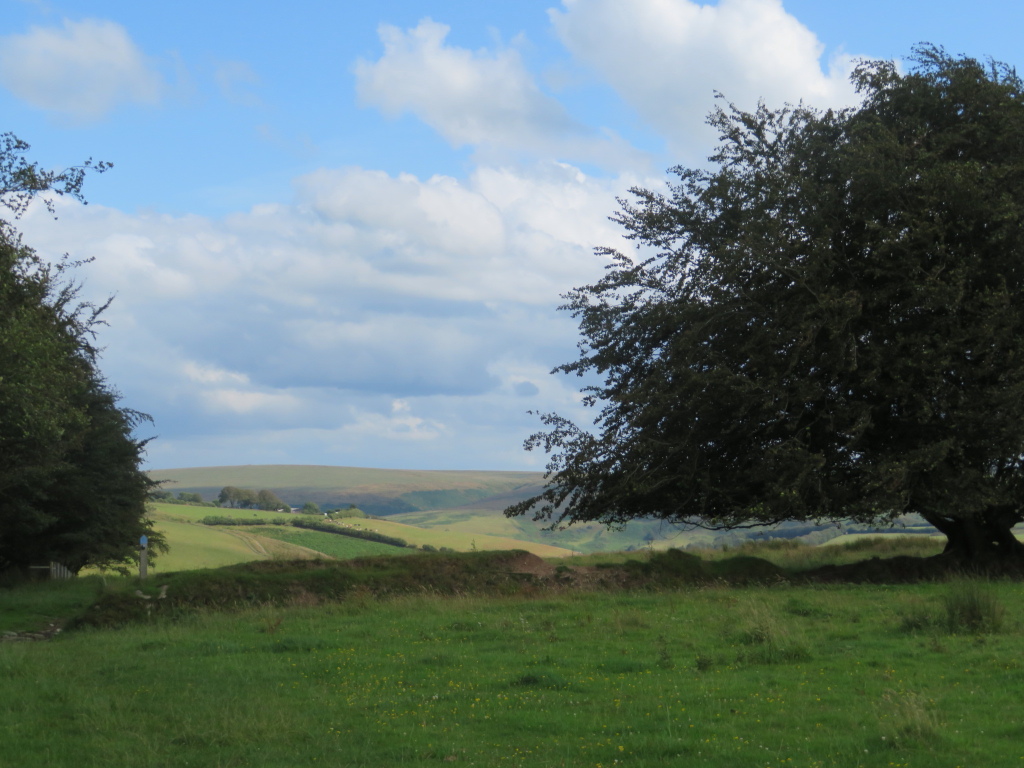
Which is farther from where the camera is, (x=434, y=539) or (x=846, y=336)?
(x=434, y=539)

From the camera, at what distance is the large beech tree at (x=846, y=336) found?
21203 millimetres

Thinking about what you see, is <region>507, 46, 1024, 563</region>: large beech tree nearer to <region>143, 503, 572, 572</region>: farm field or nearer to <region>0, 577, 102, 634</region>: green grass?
<region>0, 577, 102, 634</region>: green grass

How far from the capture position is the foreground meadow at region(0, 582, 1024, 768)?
25.4 ft

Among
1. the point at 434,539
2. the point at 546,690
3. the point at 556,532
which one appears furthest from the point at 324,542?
the point at 556,532

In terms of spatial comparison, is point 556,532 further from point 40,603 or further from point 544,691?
point 544,691

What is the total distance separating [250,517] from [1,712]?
81.8 m

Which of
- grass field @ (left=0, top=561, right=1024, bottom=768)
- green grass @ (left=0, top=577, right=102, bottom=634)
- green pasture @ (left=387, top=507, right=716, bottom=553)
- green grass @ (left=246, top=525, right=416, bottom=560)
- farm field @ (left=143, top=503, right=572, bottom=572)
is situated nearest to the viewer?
grass field @ (left=0, top=561, right=1024, bottom=768)

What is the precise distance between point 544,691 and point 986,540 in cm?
1986

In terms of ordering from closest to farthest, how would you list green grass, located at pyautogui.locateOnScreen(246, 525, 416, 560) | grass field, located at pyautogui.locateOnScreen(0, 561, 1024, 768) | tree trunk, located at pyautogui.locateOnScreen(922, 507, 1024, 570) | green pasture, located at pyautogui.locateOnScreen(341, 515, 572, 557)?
grass field, located at pyautogui.locateOnScreen(0, 561, 1024, 768), tree trunk, located at pyautogui.locateOnScreen(922, 507, 1024, 570), green grass, located at pyautogui.locateOnScreen(246, 525, 416, 560), green pasture, located at pyautogui.locateOnScreen(341, 515, 572, 557)

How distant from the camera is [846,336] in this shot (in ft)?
72.4

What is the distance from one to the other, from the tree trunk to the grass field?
857cm

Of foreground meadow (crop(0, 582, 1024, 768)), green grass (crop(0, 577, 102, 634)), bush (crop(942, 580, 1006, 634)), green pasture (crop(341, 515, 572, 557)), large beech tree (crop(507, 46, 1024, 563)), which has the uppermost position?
large beech tree (crop(507, 46, 1024, 563))

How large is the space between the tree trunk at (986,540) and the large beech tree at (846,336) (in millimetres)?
76

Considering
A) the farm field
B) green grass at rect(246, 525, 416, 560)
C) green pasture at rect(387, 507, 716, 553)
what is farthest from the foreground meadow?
green pasture at rect(387, 507, 716, 553)
